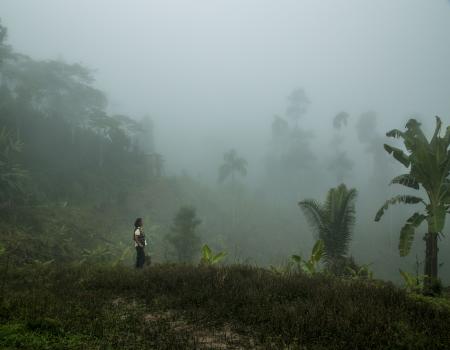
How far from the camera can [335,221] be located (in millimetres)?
15445

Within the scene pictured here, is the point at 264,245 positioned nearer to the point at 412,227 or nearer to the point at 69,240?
the point at 69,240

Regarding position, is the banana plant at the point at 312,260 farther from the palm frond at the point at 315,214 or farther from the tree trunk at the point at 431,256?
the tree trunk at the point at 431,256

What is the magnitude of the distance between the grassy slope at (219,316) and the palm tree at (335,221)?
287 inches

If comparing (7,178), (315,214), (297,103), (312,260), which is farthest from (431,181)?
(297,103)

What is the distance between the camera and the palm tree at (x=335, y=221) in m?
15.1

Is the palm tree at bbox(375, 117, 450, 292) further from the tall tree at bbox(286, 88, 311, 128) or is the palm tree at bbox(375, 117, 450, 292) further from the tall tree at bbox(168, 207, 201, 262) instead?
the tall tree at bbox(286, 88, 311, 128)

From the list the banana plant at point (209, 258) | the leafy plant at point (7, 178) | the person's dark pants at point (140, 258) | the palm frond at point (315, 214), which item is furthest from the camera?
the leafy plant at point (7, 178)

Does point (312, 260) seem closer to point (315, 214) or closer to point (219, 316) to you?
point (315, 214)

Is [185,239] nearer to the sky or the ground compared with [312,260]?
nearer to the sky

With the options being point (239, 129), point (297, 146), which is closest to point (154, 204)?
point (297, 146)

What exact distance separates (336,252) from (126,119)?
3650 cm

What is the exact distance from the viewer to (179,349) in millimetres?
4520

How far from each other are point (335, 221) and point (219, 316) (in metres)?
10.6

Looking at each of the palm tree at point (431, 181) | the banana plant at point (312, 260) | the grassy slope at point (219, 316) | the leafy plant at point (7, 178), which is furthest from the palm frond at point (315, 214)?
the leafy plant at point (7, 178)
